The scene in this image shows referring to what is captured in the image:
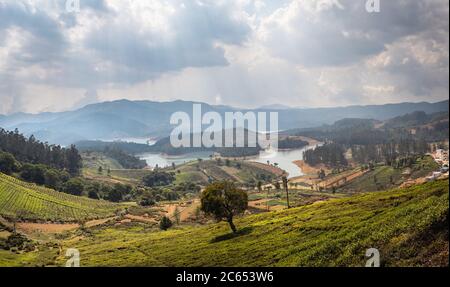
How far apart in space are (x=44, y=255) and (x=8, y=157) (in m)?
129

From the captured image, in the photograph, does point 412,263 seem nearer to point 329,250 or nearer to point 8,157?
point 329,250

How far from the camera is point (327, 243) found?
138 ft

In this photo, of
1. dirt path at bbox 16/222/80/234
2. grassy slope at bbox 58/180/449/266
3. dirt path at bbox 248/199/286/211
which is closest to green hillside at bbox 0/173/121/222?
dirt path at bbox 16/222/80/234

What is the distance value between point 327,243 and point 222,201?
100 feet

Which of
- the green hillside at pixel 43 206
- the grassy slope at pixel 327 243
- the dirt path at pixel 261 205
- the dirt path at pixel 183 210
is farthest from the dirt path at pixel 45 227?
the dirt path at pixel 261 205

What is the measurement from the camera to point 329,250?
39656 millimetres

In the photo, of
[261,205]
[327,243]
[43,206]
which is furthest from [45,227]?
[327,243]

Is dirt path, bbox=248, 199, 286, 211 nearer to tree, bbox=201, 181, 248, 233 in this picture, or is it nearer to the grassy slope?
the grassy slope

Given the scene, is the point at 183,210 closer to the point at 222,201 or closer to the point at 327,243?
the point at 222,201

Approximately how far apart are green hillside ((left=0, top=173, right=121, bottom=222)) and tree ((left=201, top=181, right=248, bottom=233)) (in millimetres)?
67893

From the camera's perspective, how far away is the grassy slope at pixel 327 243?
32.6 meters

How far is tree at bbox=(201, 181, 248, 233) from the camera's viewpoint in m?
70.6

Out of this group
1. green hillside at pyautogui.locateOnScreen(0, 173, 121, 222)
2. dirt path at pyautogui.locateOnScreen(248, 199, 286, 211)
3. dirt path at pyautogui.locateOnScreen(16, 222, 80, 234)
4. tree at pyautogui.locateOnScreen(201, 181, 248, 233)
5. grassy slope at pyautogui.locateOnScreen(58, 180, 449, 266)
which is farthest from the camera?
dirt path at pyautogui.locateOnScreen(248, 199, 286, 211)
